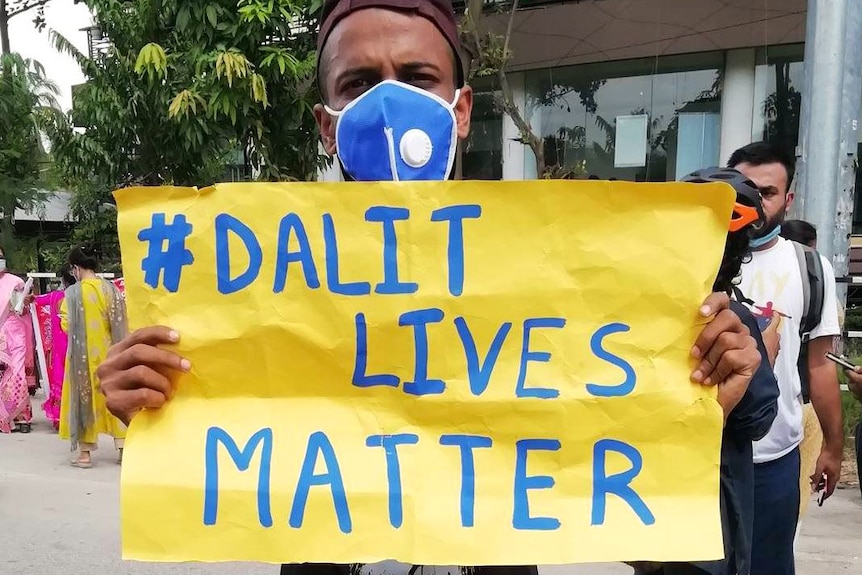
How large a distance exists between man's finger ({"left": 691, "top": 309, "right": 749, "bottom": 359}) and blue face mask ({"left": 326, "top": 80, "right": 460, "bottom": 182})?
0.56 m

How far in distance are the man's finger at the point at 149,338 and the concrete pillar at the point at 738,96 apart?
8105mm

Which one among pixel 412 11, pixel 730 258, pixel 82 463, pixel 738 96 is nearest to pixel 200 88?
pixel 82 463

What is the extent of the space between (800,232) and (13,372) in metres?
6.73

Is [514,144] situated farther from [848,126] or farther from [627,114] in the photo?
[848,126]

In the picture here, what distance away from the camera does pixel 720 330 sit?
1143mm

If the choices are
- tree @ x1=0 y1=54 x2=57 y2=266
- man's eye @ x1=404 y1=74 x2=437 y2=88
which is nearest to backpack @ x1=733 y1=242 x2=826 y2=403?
man's eye @ x1=404 y1=74 x2=437 y2=88

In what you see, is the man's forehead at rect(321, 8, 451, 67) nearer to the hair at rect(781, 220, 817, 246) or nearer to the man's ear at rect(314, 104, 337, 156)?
the man's ear at rect(314, 104, 337, 156)

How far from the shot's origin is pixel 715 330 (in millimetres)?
1143

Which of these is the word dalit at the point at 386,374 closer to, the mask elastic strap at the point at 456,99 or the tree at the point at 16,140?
the mask elastic strap at the point at 456,99

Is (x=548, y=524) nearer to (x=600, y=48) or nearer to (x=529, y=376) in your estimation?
(x=529, y=376)

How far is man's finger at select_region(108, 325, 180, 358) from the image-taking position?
3.84ft

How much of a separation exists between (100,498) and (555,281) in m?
4.51

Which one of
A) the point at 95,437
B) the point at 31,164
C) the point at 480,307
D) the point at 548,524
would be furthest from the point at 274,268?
the point at 31,164

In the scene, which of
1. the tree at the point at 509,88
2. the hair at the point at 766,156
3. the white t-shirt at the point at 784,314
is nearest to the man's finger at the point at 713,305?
the white t-shirt at the point at 784,314
